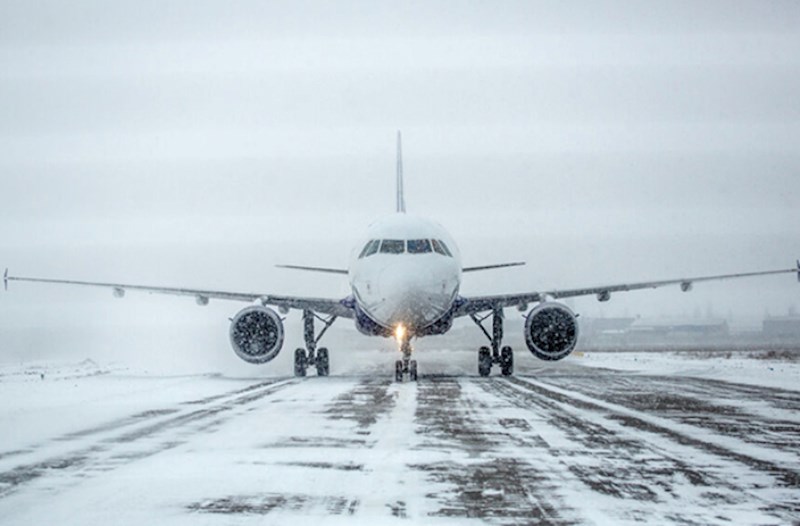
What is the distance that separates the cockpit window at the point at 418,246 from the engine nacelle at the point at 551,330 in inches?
157

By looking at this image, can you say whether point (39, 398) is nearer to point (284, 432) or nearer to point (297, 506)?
point (284, 432)

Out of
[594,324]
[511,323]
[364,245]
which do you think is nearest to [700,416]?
[364,245]

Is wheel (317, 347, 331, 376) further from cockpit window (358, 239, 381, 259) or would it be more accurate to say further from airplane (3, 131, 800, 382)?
cockpit window (358, 239, 381, 259)

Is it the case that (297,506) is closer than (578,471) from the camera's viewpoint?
Yes

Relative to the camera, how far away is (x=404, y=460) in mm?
9102

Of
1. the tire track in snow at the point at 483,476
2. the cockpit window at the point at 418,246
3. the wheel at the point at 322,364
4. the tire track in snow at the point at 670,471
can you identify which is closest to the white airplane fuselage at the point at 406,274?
the cockpit window at the point at 418,246

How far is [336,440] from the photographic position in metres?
10.8

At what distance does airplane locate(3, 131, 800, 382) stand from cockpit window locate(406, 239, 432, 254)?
0.03 metres

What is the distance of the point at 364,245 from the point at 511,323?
302 ft

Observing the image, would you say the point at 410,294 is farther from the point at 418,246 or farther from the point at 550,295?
the point at 550,295

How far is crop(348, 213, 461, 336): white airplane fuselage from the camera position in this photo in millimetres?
21172

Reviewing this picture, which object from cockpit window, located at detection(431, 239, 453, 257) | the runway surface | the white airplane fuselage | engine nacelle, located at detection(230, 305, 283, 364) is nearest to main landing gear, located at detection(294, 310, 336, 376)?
engine nacelle, located at detection(230, 305, 283, 364)

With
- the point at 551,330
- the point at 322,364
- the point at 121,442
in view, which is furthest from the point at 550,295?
the point at 121,442

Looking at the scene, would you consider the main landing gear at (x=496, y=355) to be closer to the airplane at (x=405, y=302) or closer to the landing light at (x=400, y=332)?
the airplane at (x=405, y=302)
